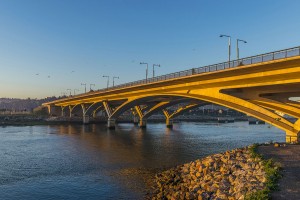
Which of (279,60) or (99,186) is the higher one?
(279,60)

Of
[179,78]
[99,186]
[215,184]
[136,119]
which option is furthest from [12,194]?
[136,119]

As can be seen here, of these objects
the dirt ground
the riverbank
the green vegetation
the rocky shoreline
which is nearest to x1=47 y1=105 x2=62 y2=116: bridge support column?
the riverbank

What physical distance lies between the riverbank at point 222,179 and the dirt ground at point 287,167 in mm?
718

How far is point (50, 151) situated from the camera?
48.0 m

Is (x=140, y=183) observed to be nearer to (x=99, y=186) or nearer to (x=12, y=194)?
(x=99, y=186)

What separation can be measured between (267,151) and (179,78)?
26554mm

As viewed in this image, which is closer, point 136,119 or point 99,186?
point 99,186

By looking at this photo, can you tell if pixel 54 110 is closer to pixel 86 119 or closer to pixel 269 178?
pixel 86 119

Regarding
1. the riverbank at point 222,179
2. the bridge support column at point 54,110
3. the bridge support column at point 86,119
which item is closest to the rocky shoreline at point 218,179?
the riverbank at point 222,179

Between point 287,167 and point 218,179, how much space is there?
5.11 m

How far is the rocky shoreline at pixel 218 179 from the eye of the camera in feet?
62.2

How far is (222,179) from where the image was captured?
21.4 metres

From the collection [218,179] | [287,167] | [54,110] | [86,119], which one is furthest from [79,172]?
[54,110]

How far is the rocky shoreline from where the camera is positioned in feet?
62.2
